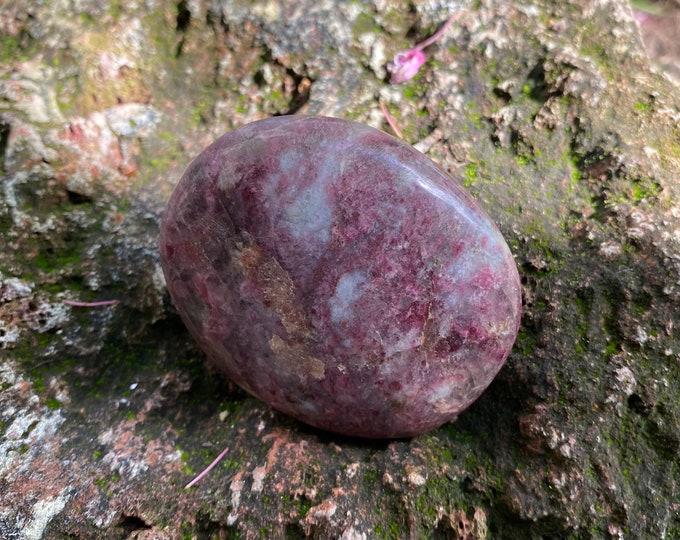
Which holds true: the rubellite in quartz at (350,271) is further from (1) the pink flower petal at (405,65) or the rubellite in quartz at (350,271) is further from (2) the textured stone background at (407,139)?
(1) the pink flower petal at (405,65)

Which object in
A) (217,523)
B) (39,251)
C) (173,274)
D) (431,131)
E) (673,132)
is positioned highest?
(673,132)

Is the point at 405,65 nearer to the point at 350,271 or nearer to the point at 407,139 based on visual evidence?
the point at 407,139

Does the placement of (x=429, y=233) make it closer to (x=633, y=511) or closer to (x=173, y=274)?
(x=173, y=274)

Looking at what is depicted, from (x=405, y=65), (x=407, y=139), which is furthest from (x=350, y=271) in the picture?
(x=405, y=65)

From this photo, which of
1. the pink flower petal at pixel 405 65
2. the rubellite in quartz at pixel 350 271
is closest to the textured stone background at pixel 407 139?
the pink flower petal at pixel 405 65

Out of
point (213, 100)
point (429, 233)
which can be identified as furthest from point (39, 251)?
point (429, 233)

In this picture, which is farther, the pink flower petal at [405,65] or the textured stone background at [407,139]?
the pink flower petal at [405,65]
